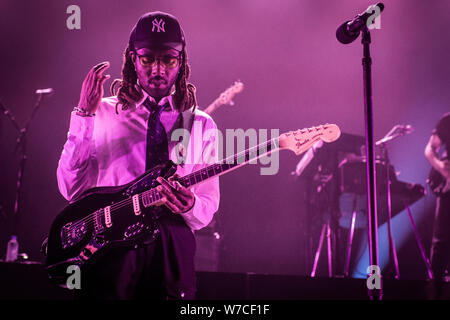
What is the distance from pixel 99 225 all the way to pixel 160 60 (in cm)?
98

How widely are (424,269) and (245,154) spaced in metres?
4.82

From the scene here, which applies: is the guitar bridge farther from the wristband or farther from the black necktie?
the wristband

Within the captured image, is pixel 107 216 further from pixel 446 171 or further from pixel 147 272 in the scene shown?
pixel 446 171

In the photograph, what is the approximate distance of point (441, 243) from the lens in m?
4.48

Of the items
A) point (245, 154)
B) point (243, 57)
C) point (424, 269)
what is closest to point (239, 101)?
point (243, 57)

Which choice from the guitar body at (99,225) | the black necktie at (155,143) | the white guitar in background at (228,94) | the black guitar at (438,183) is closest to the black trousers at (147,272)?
the guitar body at (99,225)

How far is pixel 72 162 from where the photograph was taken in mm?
2557

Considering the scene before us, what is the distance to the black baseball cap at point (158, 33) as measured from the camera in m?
2.62

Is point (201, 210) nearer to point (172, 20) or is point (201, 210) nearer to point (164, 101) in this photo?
point (164, 101)

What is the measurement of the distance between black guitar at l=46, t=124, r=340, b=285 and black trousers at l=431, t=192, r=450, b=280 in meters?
2.62

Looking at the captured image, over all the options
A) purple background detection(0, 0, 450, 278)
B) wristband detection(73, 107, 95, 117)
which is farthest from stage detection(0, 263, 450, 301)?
purple background detection(0, 0, 450, 278)

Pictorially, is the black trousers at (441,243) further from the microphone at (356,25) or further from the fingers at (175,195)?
the fingers at (175,195)

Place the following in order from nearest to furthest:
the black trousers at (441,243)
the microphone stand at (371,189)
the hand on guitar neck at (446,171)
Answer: the microphone stand at (371,189) < the black trousers at (441,243) < the hand on guitar neck at (446,171)

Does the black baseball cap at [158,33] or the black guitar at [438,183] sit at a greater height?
the black baseball cap at [158,33]
